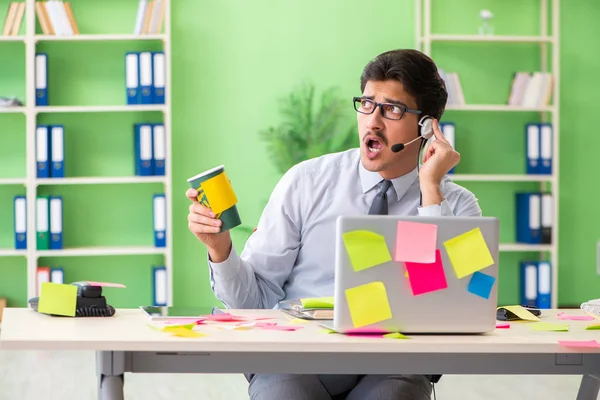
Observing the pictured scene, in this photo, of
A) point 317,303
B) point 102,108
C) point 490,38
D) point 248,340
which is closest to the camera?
point 248,340

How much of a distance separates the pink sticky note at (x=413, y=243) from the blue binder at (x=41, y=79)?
3.65 meters

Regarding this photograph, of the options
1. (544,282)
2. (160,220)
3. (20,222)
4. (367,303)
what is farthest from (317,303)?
(544,282)

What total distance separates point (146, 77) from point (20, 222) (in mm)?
1042

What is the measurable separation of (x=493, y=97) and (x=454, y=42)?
15.9 inches

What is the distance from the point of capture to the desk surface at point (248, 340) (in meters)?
1.42

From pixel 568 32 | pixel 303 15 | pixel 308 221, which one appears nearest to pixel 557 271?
pixel 568 32

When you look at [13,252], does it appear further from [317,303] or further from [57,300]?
[317,303]

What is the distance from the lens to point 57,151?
186 inches

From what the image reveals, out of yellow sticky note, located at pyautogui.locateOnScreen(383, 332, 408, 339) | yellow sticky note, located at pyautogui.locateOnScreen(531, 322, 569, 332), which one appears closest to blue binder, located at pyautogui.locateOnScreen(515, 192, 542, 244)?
yellow sticky note, located at pyautogui.locateOnScreen(531, 322, 569, 332)

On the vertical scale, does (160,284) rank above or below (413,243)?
below

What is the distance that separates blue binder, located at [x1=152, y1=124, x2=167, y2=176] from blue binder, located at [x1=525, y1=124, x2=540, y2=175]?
2071mm

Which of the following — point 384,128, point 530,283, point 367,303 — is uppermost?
point 384,128

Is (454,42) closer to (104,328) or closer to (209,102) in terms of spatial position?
(209,102)

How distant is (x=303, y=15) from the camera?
5078 millimetres
